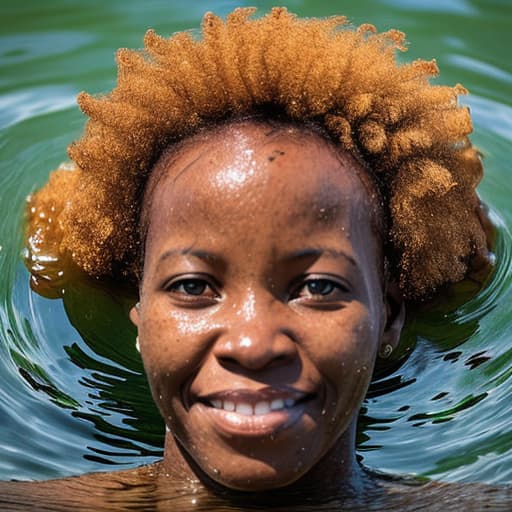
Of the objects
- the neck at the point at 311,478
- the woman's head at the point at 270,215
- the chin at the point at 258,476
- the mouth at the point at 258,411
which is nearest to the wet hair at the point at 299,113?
the woman's head at the point at 270,215

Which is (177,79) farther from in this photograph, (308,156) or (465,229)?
(465,229)

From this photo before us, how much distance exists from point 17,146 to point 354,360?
322 cm

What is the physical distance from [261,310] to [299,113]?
2.37ft

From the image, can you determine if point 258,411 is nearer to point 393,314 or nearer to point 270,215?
point 270,215

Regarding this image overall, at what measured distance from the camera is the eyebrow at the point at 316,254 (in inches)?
140

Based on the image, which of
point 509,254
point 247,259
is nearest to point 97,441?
point 247,259

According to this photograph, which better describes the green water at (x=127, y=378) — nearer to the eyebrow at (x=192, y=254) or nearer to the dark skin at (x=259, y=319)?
the dark skin at (x=259, y=319)

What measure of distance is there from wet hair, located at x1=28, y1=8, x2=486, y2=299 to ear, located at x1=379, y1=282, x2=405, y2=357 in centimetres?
7

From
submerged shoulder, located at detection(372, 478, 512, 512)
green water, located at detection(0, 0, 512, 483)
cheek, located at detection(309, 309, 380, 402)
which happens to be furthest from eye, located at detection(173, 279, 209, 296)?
green water, located at detection(0, 0, 512, 483)

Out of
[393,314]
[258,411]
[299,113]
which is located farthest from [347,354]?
[299,113]

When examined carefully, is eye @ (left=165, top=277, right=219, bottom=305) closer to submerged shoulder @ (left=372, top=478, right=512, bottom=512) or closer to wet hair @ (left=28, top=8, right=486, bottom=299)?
wet hair @ (left=28, top=8, right=486, bottom=299)

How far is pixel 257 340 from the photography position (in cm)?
344

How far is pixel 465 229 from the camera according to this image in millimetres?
4488

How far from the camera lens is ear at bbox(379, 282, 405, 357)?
4117mm
